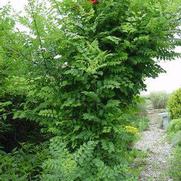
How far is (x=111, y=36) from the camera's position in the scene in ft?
12.2

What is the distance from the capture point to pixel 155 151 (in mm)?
7816

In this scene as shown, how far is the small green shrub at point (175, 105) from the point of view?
401 inches

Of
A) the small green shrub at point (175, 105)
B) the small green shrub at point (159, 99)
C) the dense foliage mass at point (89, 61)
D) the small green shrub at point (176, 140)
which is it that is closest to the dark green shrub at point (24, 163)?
the dense foliage mass at point (89, 61)

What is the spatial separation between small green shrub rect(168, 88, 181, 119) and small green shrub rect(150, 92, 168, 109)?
118 inches

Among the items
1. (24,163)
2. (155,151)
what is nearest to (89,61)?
(24,163)

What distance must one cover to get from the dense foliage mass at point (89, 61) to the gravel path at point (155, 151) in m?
2.31

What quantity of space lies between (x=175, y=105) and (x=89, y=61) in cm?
708

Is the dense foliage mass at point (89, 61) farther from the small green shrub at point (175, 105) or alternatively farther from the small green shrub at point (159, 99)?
the small green shrub at point (159, 99)

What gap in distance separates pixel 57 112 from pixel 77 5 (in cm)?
103

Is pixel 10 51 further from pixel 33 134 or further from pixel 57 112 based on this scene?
pixel 33 134

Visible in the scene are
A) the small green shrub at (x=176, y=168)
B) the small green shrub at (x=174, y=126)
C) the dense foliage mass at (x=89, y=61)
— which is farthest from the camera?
the small green shrub at (x=174, y=126)

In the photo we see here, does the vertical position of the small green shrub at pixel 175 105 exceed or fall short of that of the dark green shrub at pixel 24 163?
it exceeds it

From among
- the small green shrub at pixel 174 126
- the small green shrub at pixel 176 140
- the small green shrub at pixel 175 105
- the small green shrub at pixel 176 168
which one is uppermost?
the small green shrub at pixel 175 105

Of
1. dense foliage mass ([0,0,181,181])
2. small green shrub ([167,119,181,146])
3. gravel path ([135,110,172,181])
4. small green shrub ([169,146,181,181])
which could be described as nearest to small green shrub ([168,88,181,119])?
gravel path ([135,110,172,181])
